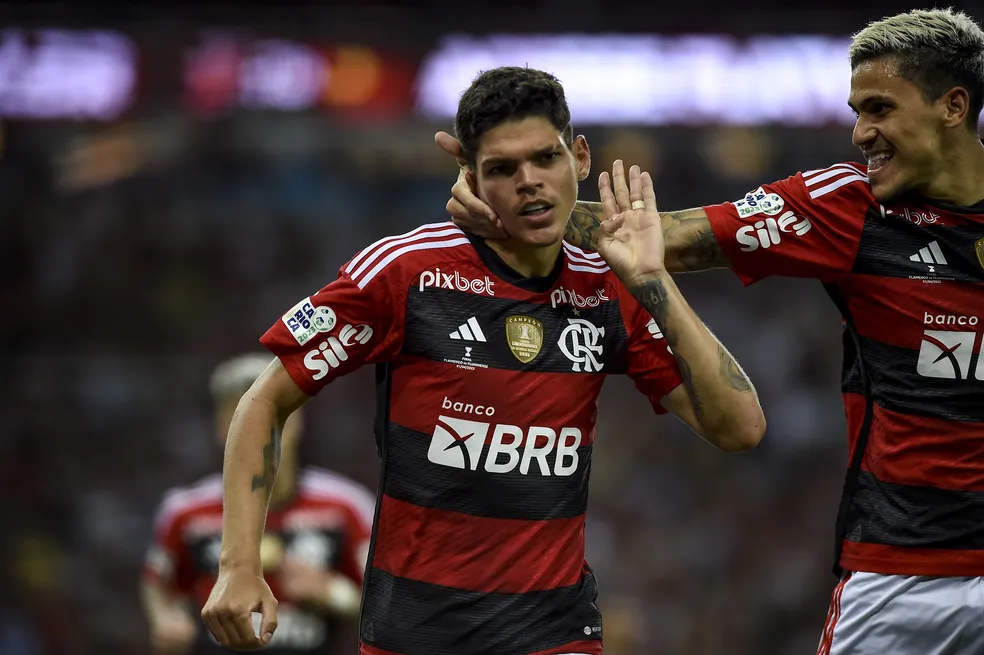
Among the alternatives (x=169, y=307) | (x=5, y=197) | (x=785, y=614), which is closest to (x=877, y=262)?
(x=785, y=614)

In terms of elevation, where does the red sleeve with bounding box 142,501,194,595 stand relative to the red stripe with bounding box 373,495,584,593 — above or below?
below

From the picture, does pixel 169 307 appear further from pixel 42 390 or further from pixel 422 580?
pixel 422 580

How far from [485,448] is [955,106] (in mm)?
1770

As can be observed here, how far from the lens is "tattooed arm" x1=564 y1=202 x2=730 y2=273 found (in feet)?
12.0

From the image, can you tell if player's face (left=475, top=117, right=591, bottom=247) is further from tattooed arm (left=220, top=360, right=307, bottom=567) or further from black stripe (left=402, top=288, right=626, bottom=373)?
tattooed arm (left=220, top=360, right=307, bottom=567)

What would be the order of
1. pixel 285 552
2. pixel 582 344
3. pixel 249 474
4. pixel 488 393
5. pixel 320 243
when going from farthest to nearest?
1. pixel 320 243
2. pixel 285 552
3. pixel 582 344
4. pixel 488 393
5. pixel 249 474

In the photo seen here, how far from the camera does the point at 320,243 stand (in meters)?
13.8

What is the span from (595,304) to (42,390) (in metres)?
11.4

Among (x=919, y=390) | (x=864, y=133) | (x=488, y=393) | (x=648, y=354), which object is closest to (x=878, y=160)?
(x=864, y=133)

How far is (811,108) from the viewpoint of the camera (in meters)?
11.9

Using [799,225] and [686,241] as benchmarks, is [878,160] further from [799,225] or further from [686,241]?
[686,241]

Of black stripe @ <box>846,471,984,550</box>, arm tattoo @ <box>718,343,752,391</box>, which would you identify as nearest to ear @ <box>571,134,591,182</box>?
arm tattoo @ <box>718,343,752,391</box>

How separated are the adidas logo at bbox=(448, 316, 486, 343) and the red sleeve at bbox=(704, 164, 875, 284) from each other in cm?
88

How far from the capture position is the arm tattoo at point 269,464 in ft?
10.3
